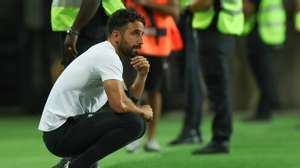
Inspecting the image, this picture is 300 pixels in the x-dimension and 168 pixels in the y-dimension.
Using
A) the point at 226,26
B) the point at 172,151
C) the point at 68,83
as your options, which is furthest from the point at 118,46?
the point at 172,151

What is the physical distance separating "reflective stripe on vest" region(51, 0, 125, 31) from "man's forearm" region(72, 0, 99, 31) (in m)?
0.24

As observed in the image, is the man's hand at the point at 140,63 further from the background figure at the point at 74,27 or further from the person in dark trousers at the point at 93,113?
the background figure at the point at 74,27

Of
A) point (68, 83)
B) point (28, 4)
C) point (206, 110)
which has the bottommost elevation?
point (206, 110)

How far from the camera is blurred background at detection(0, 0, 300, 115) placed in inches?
530

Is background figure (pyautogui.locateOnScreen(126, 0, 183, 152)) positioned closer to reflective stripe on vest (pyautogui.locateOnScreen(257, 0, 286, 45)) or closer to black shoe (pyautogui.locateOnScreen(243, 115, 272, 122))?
black shoe (pyautogui.locateOnScreen(243, 115, 272, 122))

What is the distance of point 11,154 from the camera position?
8492 mm

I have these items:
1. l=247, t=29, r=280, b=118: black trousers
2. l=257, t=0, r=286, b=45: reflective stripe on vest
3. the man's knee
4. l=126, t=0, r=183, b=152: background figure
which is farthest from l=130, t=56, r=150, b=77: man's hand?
l=257, t=0, r=286, b=45: reflective stripe on vest

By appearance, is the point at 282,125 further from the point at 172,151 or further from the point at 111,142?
the point at 111,142

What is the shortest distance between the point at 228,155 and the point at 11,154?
6.21 ft

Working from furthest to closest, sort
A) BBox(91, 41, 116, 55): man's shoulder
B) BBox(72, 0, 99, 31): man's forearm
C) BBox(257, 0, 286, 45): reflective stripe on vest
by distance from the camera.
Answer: BBox(257, 0, 286, 45): reflective stripe on vest, BBox(72, 0, 99, 31): man's forearm, BBox(91, 41, 116, 55): man's shoulder

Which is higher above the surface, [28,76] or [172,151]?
[172,151]

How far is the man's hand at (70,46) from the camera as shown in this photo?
6641 millimetres

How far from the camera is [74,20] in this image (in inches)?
264

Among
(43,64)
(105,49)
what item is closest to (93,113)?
(105,49)
